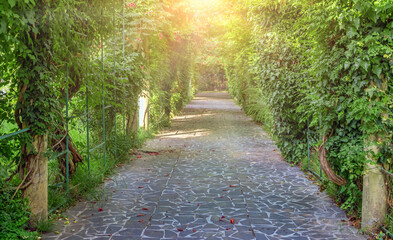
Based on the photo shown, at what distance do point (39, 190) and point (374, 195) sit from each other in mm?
4047

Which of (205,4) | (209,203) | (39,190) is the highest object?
(205,4)

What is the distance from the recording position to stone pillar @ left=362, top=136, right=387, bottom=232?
4289 mm

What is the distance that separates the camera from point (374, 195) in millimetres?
4316

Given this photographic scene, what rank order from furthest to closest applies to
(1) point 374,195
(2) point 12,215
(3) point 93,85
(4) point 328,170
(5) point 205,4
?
A: (5) point 205,4
(3) point 93,85
(4) point 328,170
(1) point 374,195
(2) point 12,215

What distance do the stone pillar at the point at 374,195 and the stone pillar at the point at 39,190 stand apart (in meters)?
3.95

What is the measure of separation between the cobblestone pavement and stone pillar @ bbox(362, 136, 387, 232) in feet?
0.88

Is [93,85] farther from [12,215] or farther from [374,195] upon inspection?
[374,195]

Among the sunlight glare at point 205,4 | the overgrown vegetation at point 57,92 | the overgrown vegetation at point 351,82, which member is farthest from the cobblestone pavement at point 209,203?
the sunlight glare at point 205,4

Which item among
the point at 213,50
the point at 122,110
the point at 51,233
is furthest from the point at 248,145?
the point at 213,50

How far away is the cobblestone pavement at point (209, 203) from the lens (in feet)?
15.0

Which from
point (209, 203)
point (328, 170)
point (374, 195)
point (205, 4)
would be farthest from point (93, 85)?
point (205, 4)

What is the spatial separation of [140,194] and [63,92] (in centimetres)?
209

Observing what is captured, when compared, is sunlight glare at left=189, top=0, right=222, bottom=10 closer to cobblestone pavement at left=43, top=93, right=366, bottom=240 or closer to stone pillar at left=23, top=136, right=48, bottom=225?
cobblestone pavement at left=43, top=93, right=366, bottom=240

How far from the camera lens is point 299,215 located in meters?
5.19
